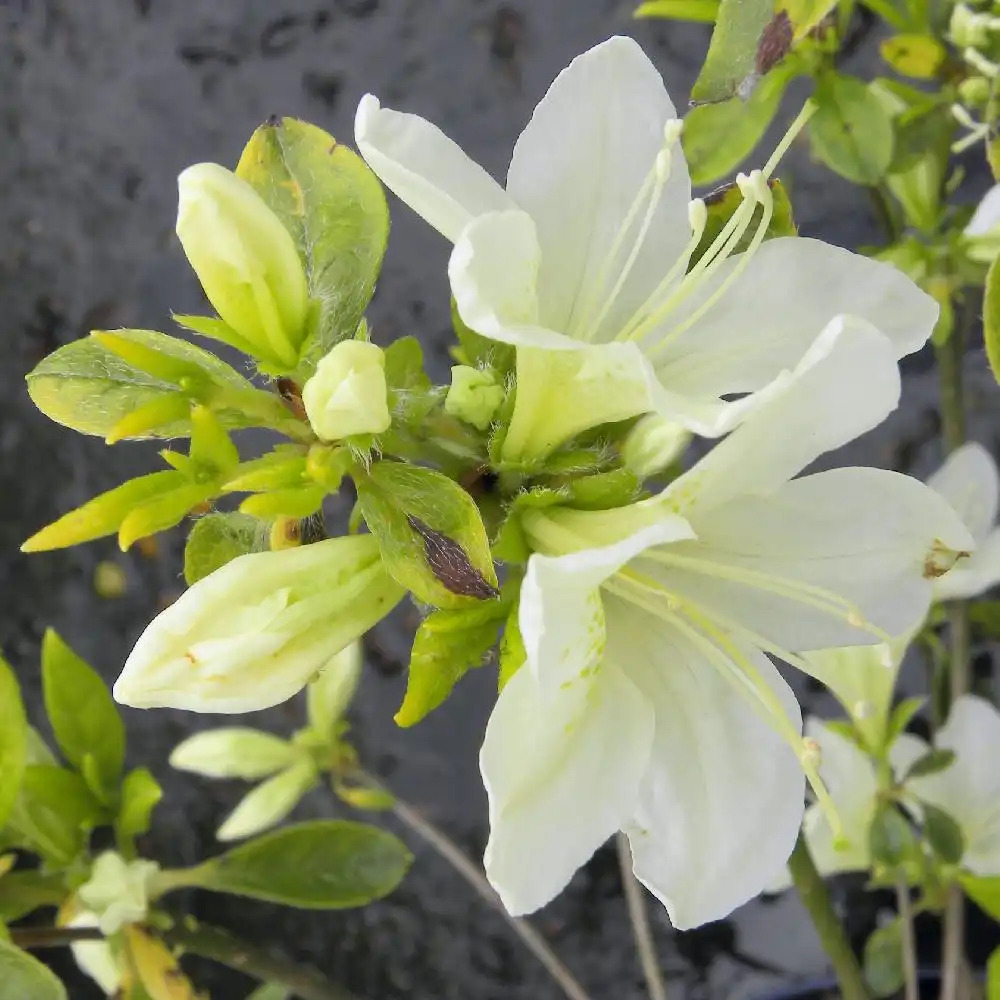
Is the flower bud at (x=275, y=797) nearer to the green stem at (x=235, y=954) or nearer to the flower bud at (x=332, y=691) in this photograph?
the flower bud at (x=332, y=691)

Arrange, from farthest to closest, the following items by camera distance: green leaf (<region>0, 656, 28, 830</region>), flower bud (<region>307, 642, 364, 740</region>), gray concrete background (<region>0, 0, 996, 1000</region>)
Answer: gray concrete background (<region>0, 0, 996, 1000</region>) < flower bud (<region>307, 642, 364, 740</region>) < green leaf (<region>0, 656, 28, 830</region>)

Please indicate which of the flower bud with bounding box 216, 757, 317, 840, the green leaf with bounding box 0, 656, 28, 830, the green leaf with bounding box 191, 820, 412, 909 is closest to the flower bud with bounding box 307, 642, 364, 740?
the flower bud with bounding box 216, 757, 317, 840

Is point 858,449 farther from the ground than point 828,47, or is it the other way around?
point 828,47

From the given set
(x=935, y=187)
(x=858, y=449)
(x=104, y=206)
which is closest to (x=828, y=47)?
(x=935, y=187)

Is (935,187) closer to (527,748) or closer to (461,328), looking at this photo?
(461,328)

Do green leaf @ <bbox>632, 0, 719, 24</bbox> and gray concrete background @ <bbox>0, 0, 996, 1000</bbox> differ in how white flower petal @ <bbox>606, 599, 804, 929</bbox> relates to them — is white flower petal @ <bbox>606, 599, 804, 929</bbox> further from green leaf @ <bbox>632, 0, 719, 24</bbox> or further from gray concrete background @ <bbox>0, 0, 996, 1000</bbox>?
gray concrete background @ <bbox>0, 0, 996, 1000</bbox>

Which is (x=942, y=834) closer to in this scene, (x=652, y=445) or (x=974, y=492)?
(x=974, y=492)

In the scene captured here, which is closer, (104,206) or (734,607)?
(734,607)
